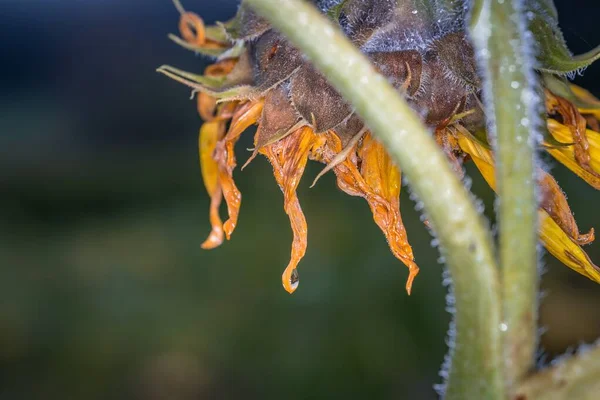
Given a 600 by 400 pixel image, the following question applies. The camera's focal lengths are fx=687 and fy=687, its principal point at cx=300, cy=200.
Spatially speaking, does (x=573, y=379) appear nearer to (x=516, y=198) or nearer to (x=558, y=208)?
(x=516, y=198)

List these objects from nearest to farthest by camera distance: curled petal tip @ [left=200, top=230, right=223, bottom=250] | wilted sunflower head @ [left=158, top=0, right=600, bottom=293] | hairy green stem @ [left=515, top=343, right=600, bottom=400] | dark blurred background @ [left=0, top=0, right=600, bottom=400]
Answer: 1. hairy green stem @ [left=515, top=343, right=600, bottom=400]
2. wilted sunflower head @ [left=158, top=0, right=600, bottom=293]
3. curled petal tip @ [left=200, top=230, right=223, bottom=250]
4. dark blurred background @ [left=0, top=0, right=600, bottom=400]

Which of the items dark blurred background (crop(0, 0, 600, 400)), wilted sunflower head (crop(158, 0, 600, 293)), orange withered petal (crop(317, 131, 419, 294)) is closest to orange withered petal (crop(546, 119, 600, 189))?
wilted sunflower head (crop(158, 0, 600, 293))

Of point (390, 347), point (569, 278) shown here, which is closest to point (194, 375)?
point (390, 347)

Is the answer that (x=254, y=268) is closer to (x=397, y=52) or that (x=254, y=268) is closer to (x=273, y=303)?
(x=273, y=303)

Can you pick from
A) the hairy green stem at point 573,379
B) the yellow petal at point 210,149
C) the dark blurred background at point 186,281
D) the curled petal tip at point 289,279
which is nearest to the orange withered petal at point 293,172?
the curled petal tip at point 289,279

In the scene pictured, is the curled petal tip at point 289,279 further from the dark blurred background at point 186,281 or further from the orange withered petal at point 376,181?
the dark blurred background at point 186,281

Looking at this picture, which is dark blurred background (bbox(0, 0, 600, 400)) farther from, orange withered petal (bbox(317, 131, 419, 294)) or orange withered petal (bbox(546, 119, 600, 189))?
orange withered petal (bbox(317, 131, 419, 294))

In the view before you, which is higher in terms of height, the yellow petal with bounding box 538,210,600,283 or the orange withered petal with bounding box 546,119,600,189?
the orange withered petal with bounding box 546,119,600,189
